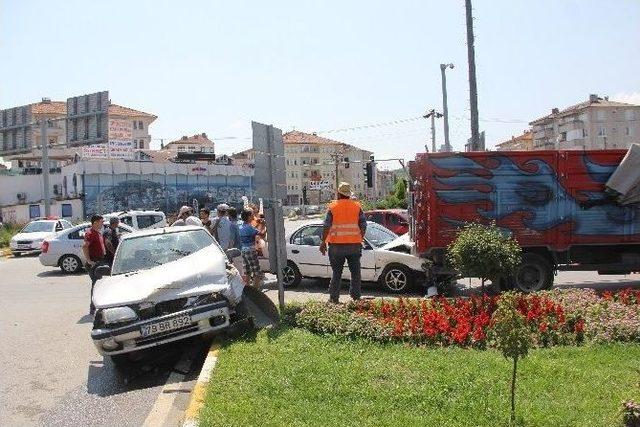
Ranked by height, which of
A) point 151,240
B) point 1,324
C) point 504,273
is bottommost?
point 1,324

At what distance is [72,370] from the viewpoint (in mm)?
7762

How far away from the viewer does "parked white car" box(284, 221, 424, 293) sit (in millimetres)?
12312

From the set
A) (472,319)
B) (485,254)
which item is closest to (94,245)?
(485,254)

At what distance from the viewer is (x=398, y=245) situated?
1255 centimetres

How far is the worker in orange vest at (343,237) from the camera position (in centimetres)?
923

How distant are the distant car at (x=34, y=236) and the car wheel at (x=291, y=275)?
Result: 16.3 meters

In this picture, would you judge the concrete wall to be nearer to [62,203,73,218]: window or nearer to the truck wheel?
[62,203,73,218]: window

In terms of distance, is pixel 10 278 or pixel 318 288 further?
pixel 10 278

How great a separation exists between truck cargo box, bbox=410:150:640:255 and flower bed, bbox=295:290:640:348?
3.23 m

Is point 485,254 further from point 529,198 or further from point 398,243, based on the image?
point 398,243

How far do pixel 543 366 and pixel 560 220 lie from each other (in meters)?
6.62

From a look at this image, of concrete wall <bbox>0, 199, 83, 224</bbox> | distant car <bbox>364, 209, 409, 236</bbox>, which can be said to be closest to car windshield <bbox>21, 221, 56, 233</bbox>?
distant car <bbox>364, 209, 409, 236</bbox>

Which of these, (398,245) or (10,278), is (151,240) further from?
(10,278)

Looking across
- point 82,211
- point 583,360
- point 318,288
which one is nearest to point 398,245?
point 318,288
